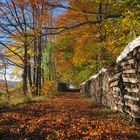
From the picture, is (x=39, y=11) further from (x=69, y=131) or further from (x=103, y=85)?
(x=69, y=131)

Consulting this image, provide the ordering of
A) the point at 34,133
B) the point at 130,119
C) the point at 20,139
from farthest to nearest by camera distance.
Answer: the point at 130,119, the point at 34,133, the point at 20,139

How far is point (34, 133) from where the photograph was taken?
791 centimetres

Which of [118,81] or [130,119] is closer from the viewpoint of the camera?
[130,119]

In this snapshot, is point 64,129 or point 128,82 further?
point 128,82

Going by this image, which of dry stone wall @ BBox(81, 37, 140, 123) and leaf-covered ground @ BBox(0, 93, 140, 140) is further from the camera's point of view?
dry stone wall @ BBox(81, 37, 140, 123)

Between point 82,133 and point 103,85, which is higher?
point 103,85

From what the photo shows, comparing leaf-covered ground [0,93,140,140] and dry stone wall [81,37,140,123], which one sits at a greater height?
dry stone wall [81,37,140,123]

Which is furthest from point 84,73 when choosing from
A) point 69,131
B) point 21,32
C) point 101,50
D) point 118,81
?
point 69,131

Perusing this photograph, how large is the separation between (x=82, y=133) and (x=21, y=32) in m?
14.9

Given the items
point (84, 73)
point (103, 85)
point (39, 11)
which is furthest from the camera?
point (84, 73)

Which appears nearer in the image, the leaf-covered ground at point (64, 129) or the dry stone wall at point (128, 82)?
the leaf-covered ground at point (64, 129)

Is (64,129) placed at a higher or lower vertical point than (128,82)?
lower

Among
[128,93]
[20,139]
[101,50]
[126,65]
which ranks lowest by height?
[20,139]

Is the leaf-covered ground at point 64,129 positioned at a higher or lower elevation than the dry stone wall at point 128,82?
lower
